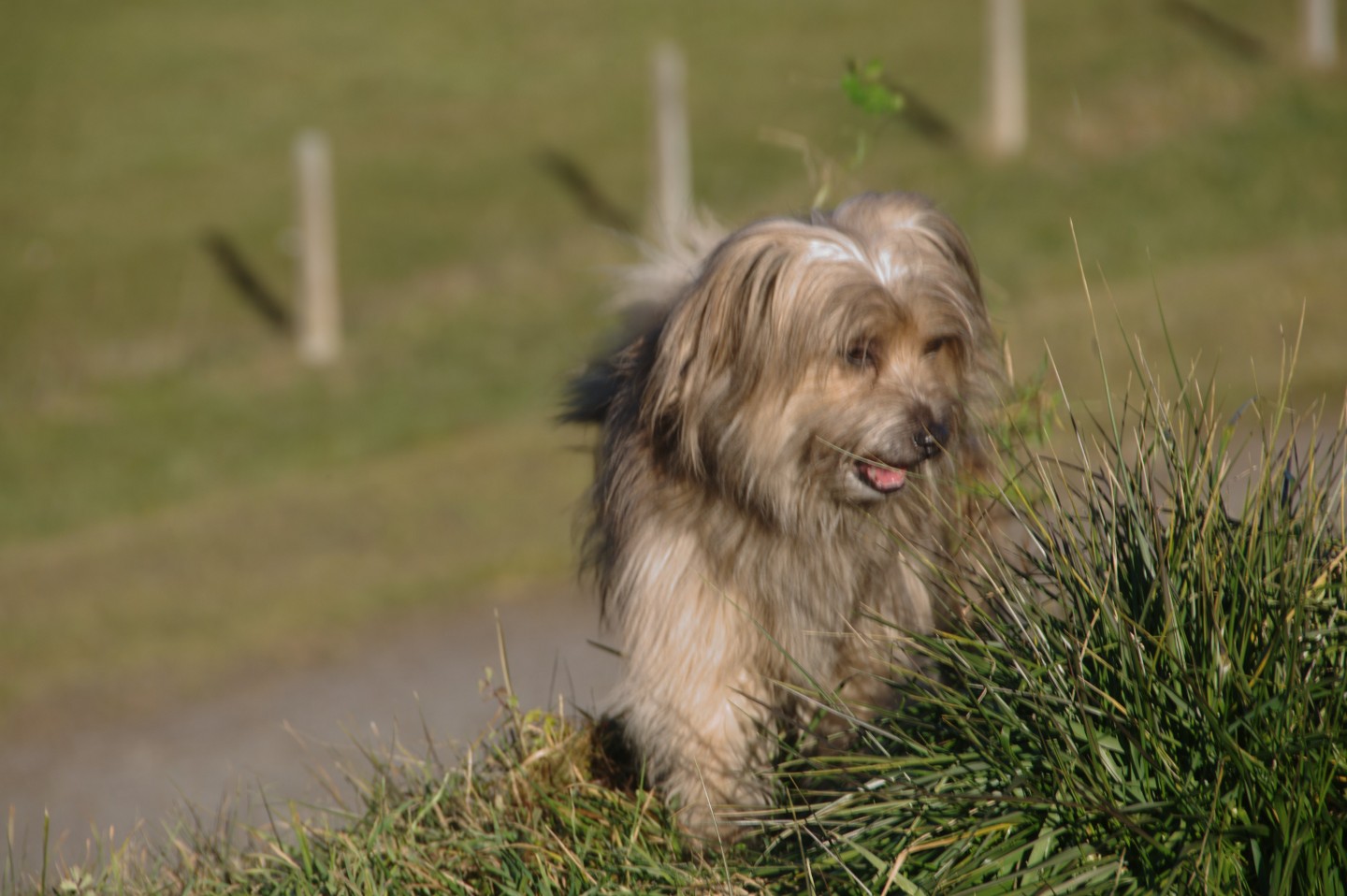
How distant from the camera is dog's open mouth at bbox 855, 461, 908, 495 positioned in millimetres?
3256

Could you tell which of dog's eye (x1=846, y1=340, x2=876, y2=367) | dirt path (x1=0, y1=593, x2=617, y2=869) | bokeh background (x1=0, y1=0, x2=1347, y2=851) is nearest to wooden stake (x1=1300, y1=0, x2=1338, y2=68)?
bokeh background (x1=0, y1=0, x2=1347, y2=851)

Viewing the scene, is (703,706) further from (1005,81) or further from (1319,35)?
(1319,35)

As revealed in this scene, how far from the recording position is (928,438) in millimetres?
3166

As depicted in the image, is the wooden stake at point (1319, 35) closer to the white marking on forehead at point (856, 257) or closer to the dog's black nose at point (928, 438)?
the white marking on forehead at point (856, 257)

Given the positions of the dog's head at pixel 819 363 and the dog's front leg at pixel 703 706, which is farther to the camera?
the dog's front leg at pixel 703 706

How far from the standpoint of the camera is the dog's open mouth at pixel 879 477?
3.26 meters

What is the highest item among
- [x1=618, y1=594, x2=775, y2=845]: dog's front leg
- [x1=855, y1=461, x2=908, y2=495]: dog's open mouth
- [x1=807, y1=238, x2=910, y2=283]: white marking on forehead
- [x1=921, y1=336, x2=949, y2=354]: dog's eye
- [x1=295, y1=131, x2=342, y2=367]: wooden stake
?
[x1=807, y1=238, x2=910, y2=283]: white marking on forehead

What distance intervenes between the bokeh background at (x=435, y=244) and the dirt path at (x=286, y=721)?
0.22m

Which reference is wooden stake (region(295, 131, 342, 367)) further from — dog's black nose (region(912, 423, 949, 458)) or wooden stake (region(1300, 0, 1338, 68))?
wooden stake (region(1300, 0, 1338, 68))

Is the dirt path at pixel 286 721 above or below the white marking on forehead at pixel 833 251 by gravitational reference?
below

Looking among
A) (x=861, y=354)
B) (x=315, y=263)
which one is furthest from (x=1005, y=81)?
(x=861, y=354)

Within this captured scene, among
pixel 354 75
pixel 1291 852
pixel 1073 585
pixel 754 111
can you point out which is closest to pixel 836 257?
pixel 1073 585

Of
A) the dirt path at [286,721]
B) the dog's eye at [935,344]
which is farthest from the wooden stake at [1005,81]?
the dog's eye at [935,344]

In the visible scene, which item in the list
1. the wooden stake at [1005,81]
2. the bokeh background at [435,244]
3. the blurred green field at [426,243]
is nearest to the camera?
the bokeh background at [435,244]
